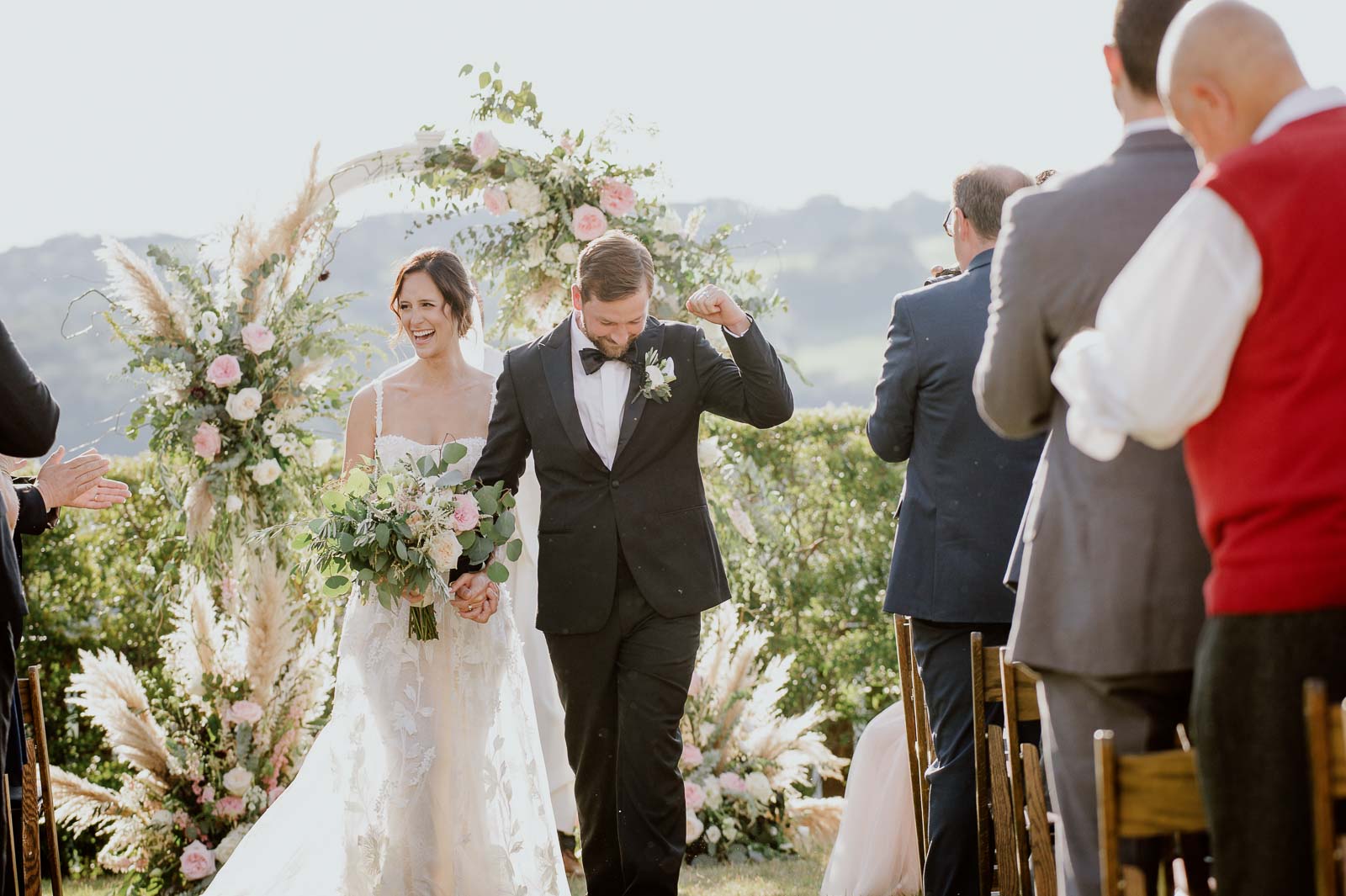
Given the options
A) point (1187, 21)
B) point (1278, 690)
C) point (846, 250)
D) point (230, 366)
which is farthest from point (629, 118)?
point (846, 250)

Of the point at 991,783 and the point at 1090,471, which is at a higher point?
the point at 1090,471

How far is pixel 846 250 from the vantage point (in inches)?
4616

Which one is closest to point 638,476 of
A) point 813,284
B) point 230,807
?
point 230,807

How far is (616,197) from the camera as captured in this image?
6.19 meters

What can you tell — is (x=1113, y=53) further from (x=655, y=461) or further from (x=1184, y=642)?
(x=655, y=461)

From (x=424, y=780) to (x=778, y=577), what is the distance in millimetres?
3098

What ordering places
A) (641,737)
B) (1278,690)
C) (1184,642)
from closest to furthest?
(1278,690) → (1184,642) → (641,737)

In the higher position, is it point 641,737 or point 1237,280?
point 1237,280

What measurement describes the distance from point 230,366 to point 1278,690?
4966 millimetres

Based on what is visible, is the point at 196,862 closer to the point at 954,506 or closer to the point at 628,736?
the point at 628,736

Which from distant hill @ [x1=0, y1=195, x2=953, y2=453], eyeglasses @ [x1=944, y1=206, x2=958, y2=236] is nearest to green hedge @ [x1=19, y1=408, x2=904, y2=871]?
eyeglasses @ [x1=944, y1=206, x2=958, y2=236]

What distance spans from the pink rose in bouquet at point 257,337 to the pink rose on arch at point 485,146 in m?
1.22

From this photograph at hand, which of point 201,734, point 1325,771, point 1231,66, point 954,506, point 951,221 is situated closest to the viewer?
point 1325,771

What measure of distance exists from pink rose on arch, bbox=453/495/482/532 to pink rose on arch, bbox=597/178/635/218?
209 centimetres
